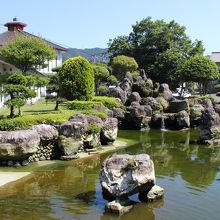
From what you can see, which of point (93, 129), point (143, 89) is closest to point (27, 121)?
point (93, 129)

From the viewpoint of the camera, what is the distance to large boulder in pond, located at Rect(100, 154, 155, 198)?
15.3 metres

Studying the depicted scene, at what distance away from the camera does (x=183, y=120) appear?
38.0m

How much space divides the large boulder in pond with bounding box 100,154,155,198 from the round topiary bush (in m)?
18.3

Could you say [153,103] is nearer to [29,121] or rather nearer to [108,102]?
[108,102]

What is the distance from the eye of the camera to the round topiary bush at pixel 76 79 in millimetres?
33531

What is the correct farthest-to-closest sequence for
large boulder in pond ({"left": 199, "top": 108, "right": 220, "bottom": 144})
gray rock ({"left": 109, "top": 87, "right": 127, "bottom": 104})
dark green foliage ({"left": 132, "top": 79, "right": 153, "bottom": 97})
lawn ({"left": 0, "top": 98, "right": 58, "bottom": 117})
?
1. dark green foliage ({"left": 132, "top": 79, "right": 153, "bottom": 97})
2. gray rock ({"left": 109, "top": 87, "right": 127, "bottom": 104})
3. lawn ({"left": 0, "top": 98, "right": 58, "bottom": 117})
4. large boulder in pond ({"left": 199, "top": 108, "right": 220, "bottom": 144})

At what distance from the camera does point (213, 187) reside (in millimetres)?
18969

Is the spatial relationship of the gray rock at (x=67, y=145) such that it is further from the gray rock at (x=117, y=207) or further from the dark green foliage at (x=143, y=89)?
the dark green foliage at (x=143, y=89)

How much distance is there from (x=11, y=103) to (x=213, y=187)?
13.1 meters

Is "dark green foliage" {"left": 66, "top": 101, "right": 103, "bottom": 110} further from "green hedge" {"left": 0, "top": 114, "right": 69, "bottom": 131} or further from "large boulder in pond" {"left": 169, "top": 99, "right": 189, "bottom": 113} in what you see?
"large boulder in pond" {"left": 169, "top": 99, "right": 189, "bottom": 113}

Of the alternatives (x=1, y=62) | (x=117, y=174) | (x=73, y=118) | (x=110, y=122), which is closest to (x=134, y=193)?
(x=117, y=174)

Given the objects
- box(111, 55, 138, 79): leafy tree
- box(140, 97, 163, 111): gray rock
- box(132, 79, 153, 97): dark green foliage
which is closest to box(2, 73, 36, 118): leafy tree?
box(140, 97, 163, 111): gray rock

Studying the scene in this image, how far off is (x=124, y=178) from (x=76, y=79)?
19.0 meters

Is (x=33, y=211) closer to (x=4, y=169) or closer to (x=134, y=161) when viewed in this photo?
(x=134, y=161)
